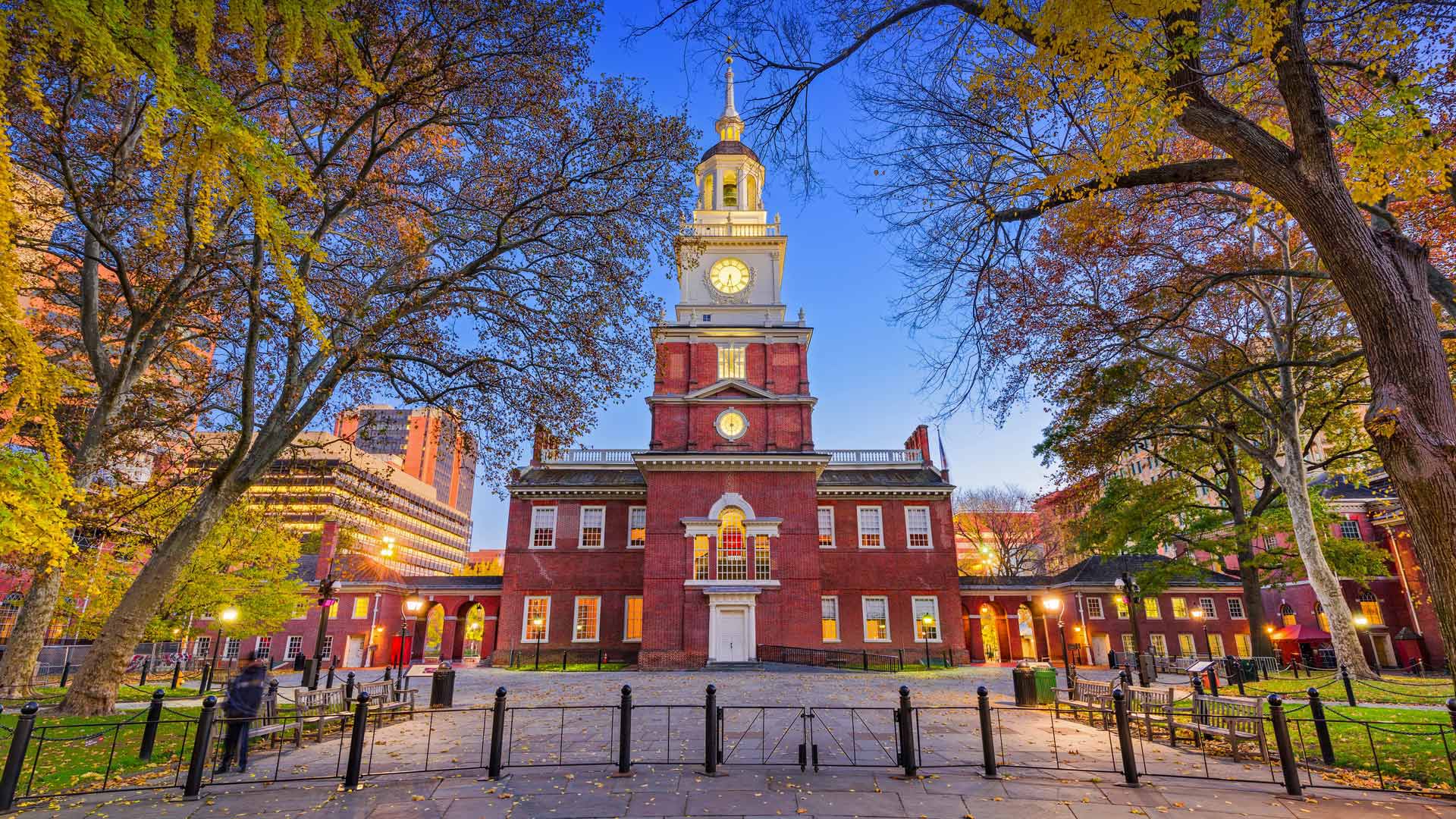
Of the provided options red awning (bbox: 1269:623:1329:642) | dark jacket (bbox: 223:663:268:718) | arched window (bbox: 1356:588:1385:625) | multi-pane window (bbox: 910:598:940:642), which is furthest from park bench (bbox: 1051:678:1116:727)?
arched window (bbox: 1356:588:1385:625)

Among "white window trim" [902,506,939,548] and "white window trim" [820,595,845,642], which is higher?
"white window trim" [902,506,939,548]

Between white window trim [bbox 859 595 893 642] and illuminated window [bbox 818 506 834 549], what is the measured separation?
298 centimetres

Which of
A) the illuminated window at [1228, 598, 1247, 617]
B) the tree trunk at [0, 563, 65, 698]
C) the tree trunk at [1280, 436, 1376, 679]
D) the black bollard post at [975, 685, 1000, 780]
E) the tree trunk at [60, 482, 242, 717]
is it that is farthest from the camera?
the illuminated window at [1228, 598, 1247, 617]

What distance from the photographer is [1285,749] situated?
7.22 m

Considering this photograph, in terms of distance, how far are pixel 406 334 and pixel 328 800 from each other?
30.4ft

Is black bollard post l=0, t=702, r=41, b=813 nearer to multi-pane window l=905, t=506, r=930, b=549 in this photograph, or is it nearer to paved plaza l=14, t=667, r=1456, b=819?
paved plaza l=14, t=667, r=1456, b=819

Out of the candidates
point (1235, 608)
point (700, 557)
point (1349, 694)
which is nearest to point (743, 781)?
point (1349, 694)

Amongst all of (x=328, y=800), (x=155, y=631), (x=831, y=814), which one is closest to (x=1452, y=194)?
(x=831, y=814)

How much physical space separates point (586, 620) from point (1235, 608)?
35887 mm

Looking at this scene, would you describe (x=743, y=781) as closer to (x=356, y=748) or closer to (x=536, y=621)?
(x=356, y=748)

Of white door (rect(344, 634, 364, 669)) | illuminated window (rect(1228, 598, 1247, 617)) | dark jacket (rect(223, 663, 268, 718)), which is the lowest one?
white door (rect(344, 634, 364, 669))

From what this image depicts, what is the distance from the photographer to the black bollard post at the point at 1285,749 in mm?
7054

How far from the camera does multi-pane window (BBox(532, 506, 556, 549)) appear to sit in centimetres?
3259

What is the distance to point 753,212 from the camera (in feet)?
116
